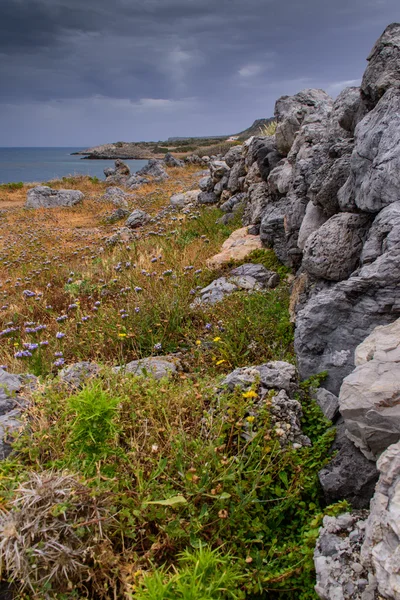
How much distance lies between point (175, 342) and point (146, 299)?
99 cm

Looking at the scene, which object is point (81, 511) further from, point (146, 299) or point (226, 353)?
point (146, 299)

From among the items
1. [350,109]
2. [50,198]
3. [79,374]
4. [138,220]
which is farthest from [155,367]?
[50,198]

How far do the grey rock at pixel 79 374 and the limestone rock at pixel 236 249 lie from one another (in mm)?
3992

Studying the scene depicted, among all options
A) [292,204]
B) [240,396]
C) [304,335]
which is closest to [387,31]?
[292,204]

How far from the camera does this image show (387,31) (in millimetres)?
4535

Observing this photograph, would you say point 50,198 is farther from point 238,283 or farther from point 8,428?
point 8,428

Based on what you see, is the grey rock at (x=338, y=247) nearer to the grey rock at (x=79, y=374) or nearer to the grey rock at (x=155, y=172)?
the grey rock at (x=79, y=374)

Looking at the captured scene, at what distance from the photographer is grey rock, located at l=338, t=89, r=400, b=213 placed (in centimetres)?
359

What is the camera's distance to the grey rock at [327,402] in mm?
3323

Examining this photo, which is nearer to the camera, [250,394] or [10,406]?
[250,394]

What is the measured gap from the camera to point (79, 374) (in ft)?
13.3

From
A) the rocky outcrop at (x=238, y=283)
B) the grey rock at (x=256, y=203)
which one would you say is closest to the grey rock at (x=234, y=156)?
the grey rock at (x=256, y=203)

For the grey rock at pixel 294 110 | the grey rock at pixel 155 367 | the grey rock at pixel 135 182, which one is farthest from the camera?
the grey rock at pixel 135 182

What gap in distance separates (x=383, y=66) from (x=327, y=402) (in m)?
3.52
